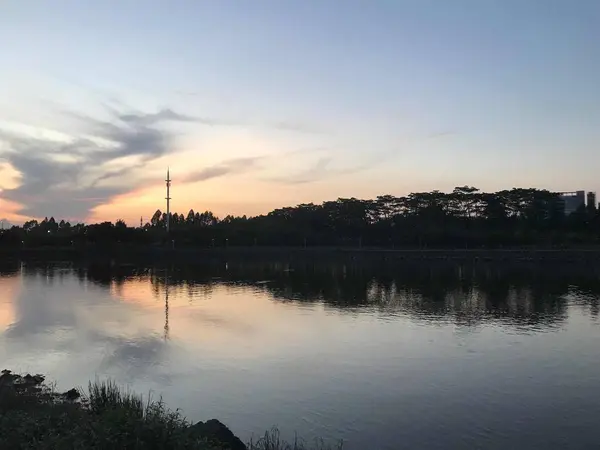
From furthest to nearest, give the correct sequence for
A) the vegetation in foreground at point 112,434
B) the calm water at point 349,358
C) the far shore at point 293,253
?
the far shore at point 293,253, the calm water at point 349,358, the vegetation in foreground at point 112,434

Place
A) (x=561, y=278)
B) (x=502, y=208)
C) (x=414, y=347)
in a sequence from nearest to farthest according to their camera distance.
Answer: (x=414, y=347), (x=561, y=278), (x=502, y=208)

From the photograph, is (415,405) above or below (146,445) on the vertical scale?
below

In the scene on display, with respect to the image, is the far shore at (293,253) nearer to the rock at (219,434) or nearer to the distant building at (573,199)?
the distant building at (573,199)

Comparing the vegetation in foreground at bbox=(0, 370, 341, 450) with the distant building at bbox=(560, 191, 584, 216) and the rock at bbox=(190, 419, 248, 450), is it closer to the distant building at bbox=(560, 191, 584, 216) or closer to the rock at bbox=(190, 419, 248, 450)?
the rock at bbox=(190, 419, 248, 450)

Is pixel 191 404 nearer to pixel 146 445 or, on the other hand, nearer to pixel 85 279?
pixel 146 445

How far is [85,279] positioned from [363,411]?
174 ft

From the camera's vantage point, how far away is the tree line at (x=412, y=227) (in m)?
114

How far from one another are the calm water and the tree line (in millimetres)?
73485

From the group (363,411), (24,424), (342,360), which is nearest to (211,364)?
(342,360)

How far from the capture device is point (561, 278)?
5916 cm

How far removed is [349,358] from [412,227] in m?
104

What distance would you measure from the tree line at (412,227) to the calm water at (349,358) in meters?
73.5

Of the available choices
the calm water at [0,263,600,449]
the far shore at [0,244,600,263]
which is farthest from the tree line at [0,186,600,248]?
the calm water at [0,263,600,449]

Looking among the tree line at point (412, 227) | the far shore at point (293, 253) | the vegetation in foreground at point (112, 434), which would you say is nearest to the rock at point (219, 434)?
the vegetation in foreground at point (112, 434)
